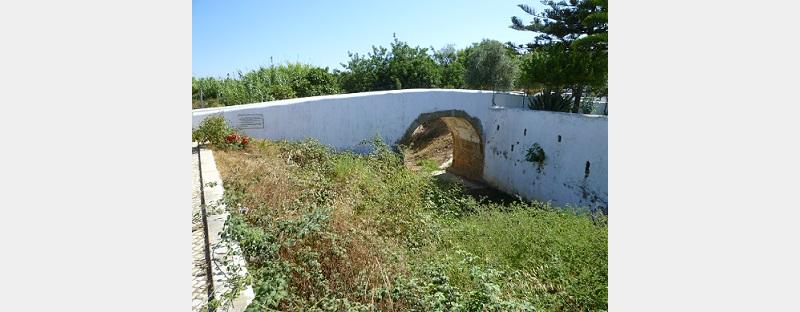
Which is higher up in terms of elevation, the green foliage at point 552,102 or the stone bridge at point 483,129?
the green foliage at point 552,102

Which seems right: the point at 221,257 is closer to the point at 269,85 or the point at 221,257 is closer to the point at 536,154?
the point at 536,154

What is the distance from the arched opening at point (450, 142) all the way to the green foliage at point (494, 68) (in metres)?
1.49

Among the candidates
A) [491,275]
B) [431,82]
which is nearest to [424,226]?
[491,275]

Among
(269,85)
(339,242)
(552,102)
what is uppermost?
(269,85)

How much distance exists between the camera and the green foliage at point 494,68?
466 inches

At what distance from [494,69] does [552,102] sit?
83.9 inches

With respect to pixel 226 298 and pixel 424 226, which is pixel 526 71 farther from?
pixel 226 298

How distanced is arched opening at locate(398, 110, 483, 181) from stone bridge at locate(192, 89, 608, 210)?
5cm

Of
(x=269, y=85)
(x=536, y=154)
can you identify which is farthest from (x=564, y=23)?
(x=269, y=85)

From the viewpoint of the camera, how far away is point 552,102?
10508 millimetres

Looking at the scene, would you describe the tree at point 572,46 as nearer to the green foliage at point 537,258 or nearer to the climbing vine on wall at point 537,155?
the climbing vine on wall at point 537,155

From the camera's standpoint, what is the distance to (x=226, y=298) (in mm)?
2268

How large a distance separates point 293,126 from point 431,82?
8.26 metres

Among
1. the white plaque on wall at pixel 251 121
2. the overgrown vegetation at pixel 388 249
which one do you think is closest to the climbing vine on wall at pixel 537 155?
the overgrown vegetation at pixel 388 249
